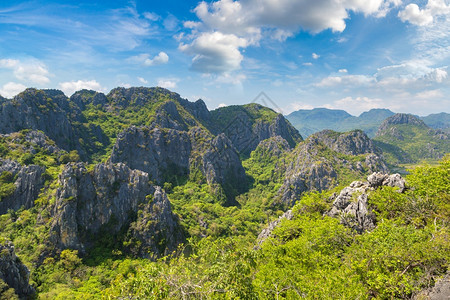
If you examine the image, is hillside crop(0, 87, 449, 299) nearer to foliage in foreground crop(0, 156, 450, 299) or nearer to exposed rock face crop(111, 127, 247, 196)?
foliage in foreground crop(0, 156, 450, 299)

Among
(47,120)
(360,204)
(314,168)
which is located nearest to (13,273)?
(360,204)

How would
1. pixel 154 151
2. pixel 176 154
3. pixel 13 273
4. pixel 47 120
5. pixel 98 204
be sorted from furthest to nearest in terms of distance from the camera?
pixel 176 154, pixel 154 151, pixel 47 120, pixel 98 204, pixel 13 273

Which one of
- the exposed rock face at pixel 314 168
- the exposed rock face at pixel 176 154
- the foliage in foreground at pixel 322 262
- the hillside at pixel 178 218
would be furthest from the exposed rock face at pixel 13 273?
the exposed rock face at pixel 314 168

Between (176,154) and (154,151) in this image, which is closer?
(154,151)

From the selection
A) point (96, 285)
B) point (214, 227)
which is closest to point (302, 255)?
point (96, 285)

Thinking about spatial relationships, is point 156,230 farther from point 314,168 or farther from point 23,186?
point 314,168

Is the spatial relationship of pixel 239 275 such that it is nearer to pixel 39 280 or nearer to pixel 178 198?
pixel 39 280

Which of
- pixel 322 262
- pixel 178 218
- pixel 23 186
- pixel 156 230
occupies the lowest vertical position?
pixel 178 218

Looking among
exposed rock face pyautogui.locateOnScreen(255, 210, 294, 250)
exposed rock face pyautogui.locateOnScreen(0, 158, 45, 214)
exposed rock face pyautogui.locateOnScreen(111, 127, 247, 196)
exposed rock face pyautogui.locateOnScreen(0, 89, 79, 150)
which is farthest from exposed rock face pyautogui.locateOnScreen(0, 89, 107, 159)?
exposed rock face pyautogui.locateOnScreen(255, 210, 294, 250)
